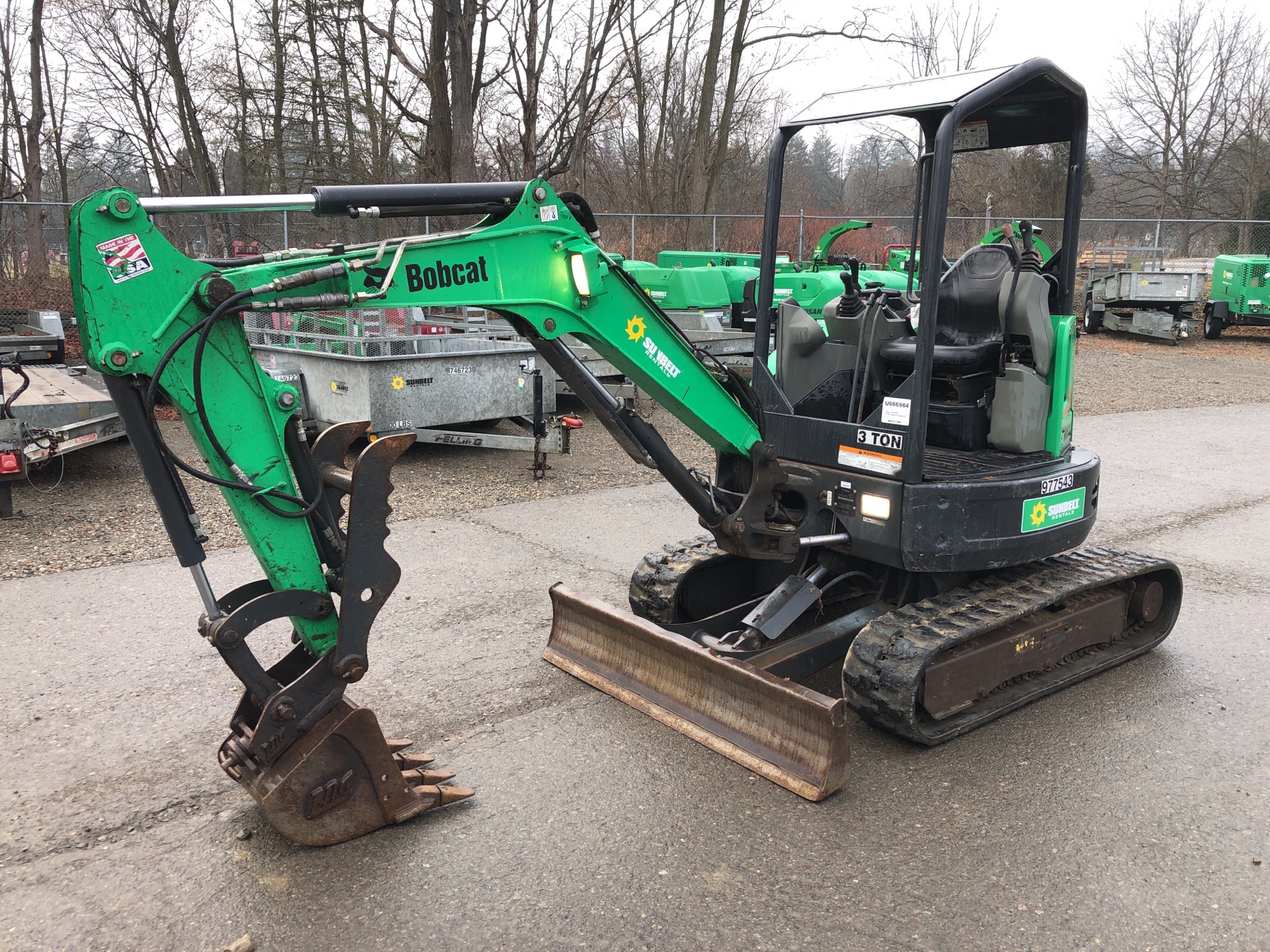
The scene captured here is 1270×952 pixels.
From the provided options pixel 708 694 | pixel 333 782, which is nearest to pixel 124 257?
pixel 333 782

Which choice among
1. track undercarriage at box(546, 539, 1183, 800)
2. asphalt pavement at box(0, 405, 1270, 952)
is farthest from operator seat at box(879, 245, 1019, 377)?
asphalt pavement at box(0, 405, 1270, 952)

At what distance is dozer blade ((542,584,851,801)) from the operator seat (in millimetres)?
1641

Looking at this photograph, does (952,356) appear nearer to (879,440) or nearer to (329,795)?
(879,440)

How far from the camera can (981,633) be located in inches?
168

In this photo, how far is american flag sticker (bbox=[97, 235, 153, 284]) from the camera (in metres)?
2.83

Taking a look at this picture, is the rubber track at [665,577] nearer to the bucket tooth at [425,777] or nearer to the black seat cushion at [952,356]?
the black seat cushion at [952,356]

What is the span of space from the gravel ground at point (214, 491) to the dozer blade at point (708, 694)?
10.6 ft

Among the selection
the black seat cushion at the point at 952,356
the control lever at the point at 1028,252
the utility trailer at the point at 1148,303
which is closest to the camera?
the black seat cushion at the point at 952,356

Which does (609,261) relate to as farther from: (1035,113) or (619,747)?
(1035,113)

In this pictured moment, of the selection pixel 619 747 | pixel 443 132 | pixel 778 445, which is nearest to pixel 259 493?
pixel 619 747

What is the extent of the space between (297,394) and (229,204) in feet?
2.03

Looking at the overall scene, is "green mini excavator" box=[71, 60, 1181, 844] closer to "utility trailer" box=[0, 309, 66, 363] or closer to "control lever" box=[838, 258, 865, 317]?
"control lever" box=[838, 258, 865, 317]

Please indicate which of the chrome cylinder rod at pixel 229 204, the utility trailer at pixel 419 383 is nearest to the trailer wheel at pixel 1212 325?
the utility trailer at pixel 419 383

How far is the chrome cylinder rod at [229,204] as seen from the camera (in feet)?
9.55
